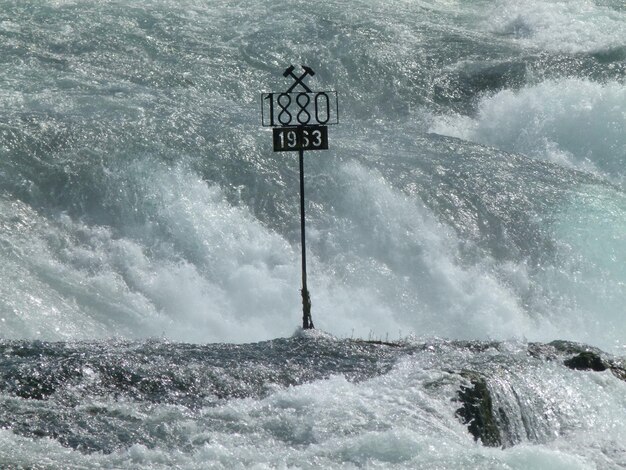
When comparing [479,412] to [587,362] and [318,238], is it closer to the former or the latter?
[587,362]

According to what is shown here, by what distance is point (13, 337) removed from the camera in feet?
41.7

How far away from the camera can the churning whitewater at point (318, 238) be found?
28.9 ft

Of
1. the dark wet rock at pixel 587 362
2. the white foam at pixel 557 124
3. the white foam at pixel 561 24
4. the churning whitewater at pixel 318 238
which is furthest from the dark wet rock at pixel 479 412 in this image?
the white foam at pixel 561 24

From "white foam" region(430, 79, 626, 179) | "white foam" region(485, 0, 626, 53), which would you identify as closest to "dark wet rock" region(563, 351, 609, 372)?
"white foam" region(430, 79, 626, 179)

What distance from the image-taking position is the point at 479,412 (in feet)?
31.0

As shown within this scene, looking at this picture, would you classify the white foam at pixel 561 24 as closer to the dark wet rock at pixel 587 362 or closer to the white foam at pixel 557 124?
the white foam at pixel 557 124

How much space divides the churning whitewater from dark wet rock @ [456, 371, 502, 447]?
1.1 inches

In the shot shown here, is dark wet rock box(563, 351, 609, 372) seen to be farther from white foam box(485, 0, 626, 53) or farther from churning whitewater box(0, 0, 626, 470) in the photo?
white foam box(485, 0, 626, 53)

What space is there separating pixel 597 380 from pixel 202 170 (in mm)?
7380

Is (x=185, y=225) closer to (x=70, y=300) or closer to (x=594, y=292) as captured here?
(x=70, y=300)

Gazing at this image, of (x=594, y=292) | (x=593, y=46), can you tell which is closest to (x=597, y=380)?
(x=594, y=292)

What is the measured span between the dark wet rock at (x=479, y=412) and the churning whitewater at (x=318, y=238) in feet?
0.09

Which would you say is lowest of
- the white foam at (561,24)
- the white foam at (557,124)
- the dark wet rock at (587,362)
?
the dark wet rock at (587,362)

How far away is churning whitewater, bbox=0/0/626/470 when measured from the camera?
8.81 metres
